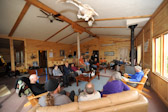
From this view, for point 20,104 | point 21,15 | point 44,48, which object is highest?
point 21,15

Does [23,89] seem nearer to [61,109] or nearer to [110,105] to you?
[61,109]

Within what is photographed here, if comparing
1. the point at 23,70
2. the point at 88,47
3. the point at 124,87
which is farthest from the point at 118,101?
the point at 88,47

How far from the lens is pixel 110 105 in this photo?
981 millimetres

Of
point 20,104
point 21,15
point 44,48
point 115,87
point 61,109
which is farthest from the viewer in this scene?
point 44,48

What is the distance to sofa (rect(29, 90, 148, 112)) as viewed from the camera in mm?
876

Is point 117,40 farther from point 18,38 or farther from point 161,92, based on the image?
point 18,38

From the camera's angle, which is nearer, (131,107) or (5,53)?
(131,107)

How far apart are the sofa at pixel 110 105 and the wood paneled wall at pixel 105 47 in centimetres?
736

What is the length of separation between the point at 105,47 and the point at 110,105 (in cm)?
796

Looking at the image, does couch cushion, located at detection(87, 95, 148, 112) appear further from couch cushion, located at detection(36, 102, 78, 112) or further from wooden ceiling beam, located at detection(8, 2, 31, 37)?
wooden ceiling beam, located at detection(8, 2, 31, 37)

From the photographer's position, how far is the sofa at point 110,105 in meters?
0.88

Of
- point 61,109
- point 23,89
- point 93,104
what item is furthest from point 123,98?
point 23,89

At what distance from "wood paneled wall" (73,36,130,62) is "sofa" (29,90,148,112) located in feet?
24.2

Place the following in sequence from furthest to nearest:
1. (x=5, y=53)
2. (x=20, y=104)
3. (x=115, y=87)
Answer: (x=5, y=53) → (x=20, y=104) → (x=115, y=87)
